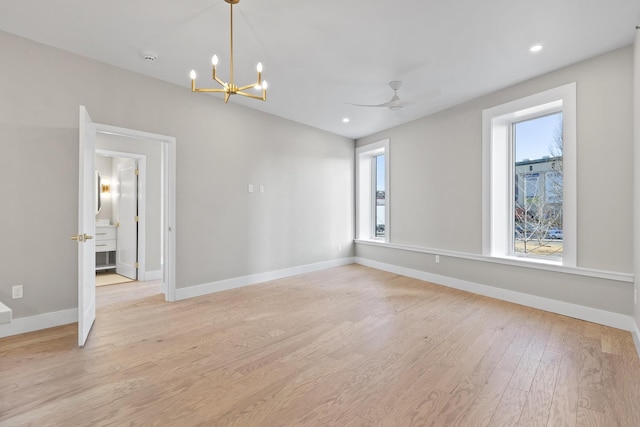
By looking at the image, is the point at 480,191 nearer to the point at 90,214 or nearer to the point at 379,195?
the point at 379,195

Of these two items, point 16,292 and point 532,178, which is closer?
point 16,292

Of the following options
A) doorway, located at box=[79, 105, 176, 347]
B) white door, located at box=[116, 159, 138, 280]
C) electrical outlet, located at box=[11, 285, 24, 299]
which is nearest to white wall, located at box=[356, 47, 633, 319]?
doorway, located at box=[79, 105, 176, 347]

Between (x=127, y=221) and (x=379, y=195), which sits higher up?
(x=379, y=195)

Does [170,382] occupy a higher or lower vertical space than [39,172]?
lower

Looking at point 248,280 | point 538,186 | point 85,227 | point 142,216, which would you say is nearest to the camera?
point 85,227

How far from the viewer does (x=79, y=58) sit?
125 inches

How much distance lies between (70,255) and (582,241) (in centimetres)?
536

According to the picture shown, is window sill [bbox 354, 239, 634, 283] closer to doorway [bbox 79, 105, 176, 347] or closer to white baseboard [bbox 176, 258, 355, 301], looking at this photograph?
white baseboard [bbox 176, 258, 355, 301]

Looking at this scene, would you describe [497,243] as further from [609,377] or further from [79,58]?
[79,58]

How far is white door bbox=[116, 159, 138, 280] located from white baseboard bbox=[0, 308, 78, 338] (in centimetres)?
203

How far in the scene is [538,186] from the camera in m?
3.82

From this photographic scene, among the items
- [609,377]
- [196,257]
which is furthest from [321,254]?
[609,377]

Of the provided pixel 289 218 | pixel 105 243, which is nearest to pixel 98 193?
pixel 105 243

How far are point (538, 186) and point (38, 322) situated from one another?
18.8ft
